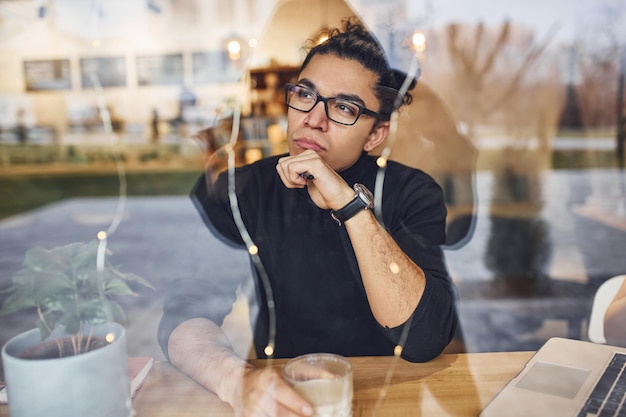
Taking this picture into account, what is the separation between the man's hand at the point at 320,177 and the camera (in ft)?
2.80

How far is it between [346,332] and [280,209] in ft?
0.89

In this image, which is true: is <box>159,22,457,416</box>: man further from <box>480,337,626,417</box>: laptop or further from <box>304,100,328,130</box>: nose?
<box>480,337,626,417</box>: laptop

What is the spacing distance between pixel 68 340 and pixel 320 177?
0.44 metres

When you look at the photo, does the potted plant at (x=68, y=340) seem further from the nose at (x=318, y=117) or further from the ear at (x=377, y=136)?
the ear at (x=377, y=136)

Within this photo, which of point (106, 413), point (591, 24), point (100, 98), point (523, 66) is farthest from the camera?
point (523, 66)

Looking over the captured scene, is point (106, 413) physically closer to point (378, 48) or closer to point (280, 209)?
point (280, 209)

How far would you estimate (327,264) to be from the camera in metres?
1.00

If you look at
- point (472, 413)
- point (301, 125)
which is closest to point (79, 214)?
point (301, 125)

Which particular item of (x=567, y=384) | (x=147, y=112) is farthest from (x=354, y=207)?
(x=147, y=112)

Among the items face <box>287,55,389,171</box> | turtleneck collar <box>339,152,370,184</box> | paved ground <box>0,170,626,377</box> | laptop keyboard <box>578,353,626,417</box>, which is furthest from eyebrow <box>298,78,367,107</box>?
laptop keyboard <box>578,353,626,417</box>

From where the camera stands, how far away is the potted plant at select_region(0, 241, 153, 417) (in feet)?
1.82

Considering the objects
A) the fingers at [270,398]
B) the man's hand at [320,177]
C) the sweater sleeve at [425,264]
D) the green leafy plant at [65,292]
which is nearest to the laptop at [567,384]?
the sweater sleeve at [425,264]

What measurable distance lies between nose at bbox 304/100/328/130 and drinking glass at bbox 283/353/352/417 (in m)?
0.46

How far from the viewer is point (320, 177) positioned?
2.81ft
